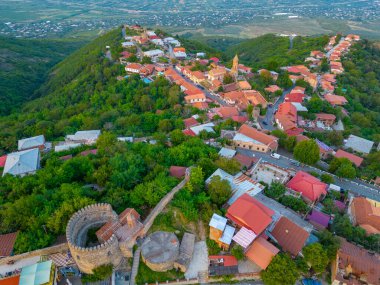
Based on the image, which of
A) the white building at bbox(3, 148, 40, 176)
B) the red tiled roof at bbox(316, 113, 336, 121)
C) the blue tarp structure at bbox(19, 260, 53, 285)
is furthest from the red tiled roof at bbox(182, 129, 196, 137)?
the blue tarp structure at bbox(19, 260, 53, 285)

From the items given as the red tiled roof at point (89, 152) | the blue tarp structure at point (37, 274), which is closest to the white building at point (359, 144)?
the red tiled roof at point (89, 152)

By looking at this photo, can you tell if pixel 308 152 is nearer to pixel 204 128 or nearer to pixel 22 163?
pixel 204 128

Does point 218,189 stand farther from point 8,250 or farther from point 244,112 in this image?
point 244,112

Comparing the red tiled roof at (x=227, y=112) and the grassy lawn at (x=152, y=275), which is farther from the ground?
the grassy lawn at (x=152, y=275)

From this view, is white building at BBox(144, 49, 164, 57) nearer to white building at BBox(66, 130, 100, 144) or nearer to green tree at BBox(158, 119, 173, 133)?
green tree at BBox(158, 119, 173, 133)

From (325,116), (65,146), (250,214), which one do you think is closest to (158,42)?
(65,146)

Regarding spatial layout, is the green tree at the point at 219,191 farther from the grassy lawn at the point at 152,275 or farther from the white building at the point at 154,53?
the white building at the point at 154,53

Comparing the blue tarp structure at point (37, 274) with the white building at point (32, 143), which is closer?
the blue tarp structure at point (37, 274)
